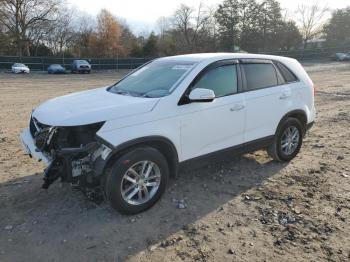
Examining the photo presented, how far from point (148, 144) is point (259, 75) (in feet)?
7.40

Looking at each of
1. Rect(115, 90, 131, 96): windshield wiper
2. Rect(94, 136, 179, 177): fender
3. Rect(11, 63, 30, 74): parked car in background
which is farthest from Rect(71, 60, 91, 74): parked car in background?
Rect(94, 136, 179, 177): fender

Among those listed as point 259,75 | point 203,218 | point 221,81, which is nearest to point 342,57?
point 259,75

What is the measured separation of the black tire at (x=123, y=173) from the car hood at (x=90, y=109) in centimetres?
46

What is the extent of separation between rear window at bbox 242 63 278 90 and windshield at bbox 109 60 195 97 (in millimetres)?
960

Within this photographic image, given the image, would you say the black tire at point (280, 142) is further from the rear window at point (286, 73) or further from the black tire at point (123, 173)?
the black tire at point (123, 173)

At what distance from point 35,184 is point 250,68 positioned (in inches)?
140

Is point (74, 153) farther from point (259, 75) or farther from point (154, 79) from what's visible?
point (259, 75)

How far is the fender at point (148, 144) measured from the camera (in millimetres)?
4070

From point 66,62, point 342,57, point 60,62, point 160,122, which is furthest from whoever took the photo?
point 342,57

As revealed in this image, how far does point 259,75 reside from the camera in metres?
5.68

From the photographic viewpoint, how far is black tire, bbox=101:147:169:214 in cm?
413

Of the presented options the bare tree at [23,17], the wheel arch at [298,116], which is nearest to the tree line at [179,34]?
the bare tree at [23,17]

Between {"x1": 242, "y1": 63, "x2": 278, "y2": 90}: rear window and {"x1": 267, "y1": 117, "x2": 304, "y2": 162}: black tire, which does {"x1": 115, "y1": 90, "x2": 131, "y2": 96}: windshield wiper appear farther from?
{"x1": 267, "y1": 117, "x2": 304, "y2": 162}: black tire

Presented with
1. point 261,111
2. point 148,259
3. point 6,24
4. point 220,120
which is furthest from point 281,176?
point 6,24
